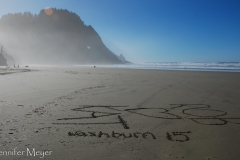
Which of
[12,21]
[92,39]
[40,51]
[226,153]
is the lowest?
[226,153]

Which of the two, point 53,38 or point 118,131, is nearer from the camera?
point 118,131

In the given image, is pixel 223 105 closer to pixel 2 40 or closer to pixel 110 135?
pixel 110 135

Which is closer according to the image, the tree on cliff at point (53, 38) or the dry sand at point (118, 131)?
the dry sand at point (118, 131)

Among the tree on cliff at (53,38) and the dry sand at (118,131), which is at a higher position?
the tree on cliff at (53,38)

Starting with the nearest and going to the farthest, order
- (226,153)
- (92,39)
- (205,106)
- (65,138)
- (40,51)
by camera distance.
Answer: (226,153)
(65,138)
(205,106)
(40,51)
(92,39)

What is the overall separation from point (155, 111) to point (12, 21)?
163 metres

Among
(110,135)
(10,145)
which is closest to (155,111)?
(110,135)

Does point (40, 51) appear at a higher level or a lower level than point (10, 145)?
higher

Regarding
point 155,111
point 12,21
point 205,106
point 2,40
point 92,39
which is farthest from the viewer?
point 92,39

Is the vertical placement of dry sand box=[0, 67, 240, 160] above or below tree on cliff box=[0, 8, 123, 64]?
below

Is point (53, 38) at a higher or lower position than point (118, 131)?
higher

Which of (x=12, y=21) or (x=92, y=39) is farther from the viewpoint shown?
(x=92, y=39)

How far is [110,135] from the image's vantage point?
9.25 feet

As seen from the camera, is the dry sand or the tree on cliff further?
the tree on cliff
